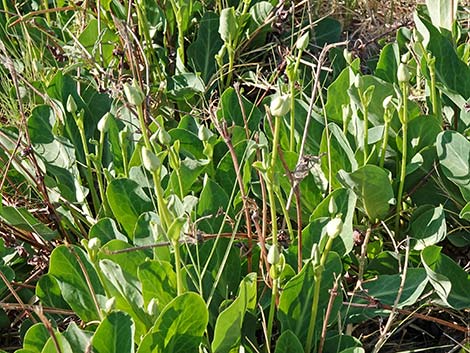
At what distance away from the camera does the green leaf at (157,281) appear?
1.29 meters

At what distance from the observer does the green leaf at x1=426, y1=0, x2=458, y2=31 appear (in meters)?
1.89

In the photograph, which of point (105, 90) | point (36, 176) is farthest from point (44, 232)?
point (105, 90)

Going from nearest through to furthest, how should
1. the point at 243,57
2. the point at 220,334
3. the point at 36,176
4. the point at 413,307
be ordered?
the point at 220,334 < the point at 413,307 < the point at 36,176 < the point at 243,57

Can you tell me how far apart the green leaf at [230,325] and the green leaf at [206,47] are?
1.07 metres

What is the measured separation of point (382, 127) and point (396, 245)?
0.79 ft

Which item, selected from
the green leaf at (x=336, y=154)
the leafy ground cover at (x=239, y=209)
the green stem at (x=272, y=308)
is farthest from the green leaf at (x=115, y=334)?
the green leaf at (x=336, y=154)

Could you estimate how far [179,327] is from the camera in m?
1.21

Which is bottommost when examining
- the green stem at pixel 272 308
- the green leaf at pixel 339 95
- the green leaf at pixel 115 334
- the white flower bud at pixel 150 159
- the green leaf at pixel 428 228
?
the green leaf at pixel 428 228

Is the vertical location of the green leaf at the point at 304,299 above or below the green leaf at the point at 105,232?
below

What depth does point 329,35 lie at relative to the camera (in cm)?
238

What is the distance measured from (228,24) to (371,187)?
2.33ft

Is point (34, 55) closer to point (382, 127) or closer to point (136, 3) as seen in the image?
point (136, 3)

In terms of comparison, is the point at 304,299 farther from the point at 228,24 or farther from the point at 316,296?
the point at 228,24

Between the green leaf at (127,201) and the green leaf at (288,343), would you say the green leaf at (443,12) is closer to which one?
the green leaf at (127,201)
